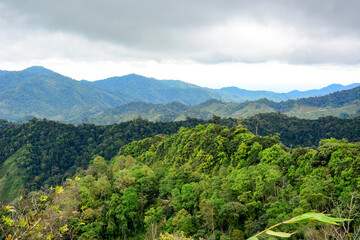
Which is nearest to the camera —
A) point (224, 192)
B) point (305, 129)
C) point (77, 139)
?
point (224, 192)

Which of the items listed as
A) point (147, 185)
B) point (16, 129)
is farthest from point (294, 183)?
point (16, 129)

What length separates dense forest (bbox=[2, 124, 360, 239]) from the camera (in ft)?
79.6

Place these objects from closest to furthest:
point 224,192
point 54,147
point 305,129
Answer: point 224,192
point 54,147
point 305,129

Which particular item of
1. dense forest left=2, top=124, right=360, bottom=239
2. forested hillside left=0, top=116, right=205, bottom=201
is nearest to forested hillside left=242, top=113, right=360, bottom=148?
forested hillside left=0, top=116, right=205, bottom=201

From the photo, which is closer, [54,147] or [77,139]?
[54,147]

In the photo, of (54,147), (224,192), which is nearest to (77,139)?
(54,147)

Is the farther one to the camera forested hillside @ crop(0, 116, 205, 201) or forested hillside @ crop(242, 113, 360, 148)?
forested hillside @ crop(242, 113, 360, 148)

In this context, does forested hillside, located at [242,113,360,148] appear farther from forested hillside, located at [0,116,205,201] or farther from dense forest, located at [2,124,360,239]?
dense forest, located at [2,124,360,239]

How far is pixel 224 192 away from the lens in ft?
102

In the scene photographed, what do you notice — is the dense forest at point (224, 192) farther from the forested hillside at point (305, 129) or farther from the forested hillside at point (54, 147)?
the forested hillside at point (305, 129)

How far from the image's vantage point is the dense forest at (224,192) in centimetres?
2425

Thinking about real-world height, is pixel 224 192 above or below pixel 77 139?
above

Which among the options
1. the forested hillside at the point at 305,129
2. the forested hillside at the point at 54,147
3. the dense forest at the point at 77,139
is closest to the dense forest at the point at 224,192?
the dense forest at the point at 77,139

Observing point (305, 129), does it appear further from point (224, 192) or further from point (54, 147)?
point (54, 147)
